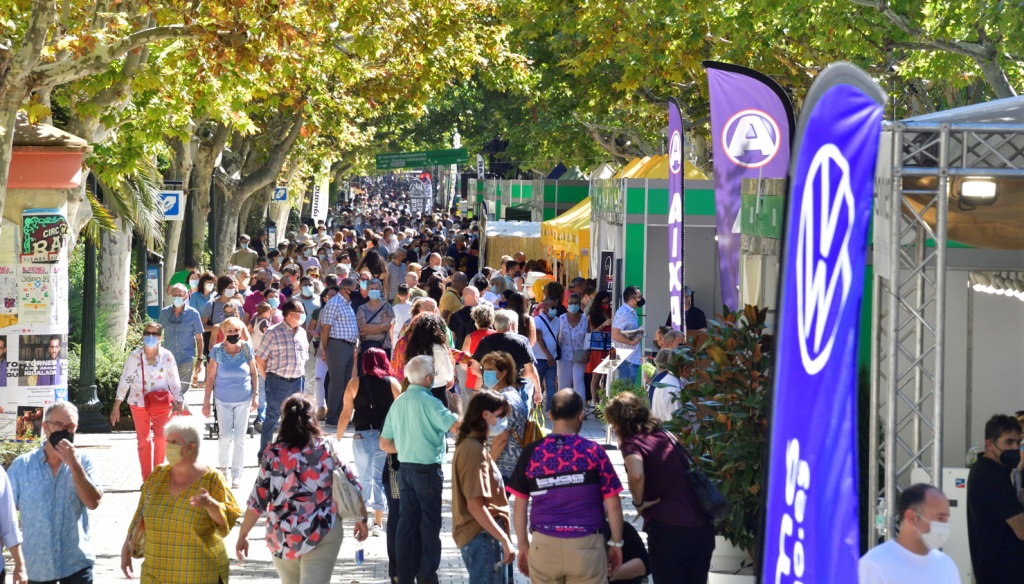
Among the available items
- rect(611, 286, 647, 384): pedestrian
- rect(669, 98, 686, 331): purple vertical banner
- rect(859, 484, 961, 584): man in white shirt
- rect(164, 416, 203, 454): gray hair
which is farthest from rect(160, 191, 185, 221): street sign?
rect(859, 484, 961, 584): man in white shirt

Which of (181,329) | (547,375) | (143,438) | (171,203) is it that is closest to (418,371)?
(143,438)

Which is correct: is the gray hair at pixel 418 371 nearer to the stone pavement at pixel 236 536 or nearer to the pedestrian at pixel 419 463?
the pedestrian at pixel 419 463

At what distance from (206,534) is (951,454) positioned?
7.29 m

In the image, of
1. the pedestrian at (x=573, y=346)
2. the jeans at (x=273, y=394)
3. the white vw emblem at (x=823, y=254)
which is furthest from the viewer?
the pedestrian at (x=573, y=346)

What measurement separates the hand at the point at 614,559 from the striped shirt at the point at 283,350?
19.8 feet

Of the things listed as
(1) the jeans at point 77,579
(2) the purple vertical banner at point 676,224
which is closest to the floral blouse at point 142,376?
(2) the purple vertical banner at point 676,224

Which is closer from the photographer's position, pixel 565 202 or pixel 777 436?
pixel 777 436

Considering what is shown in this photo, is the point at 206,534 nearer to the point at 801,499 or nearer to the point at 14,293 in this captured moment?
the point at 801,499

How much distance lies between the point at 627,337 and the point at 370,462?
5.69m

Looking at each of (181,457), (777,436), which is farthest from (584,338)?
(777,436)

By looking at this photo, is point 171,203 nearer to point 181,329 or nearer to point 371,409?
point 181,329

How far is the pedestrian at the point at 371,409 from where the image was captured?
407 inches

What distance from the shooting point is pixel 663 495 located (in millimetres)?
7320

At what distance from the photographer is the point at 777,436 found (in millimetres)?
3326
